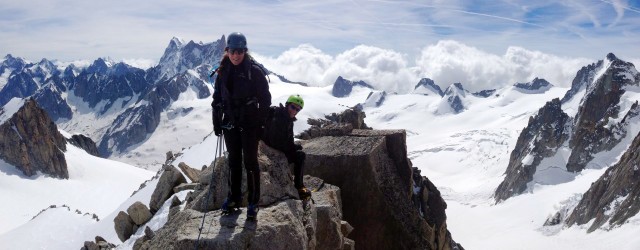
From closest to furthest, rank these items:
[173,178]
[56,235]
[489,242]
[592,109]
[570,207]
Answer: [173,178], [56,235], [489,242], [570,207], [592,109]

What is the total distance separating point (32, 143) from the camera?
148 metres

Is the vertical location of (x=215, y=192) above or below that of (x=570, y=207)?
above

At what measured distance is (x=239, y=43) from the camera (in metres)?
11.5

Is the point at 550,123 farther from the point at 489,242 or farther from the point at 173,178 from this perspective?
the point at 173,178

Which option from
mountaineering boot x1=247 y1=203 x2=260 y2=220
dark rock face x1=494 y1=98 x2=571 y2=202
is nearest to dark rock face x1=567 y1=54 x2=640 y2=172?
dark rock face x1=494 y1=98 x2=571 y2=202

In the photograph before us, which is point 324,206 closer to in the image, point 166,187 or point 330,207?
point 330,207

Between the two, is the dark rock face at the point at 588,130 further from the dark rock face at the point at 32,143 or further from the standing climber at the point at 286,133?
the standing climber at the point at 286,133

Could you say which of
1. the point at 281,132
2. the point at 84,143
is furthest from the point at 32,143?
the point at 281,132

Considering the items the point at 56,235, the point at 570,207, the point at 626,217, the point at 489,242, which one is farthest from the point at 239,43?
the point at 570,207

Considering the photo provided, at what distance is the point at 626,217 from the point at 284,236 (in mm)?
80441

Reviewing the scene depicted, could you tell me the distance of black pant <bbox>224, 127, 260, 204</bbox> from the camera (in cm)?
1203

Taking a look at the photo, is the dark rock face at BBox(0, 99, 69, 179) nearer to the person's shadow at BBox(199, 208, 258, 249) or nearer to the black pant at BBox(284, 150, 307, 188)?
the black pant at BBox(284, 150, 307, 188)

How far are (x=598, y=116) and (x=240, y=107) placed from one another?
7456 inches

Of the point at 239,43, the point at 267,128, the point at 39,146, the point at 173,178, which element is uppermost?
the point at 239,43
